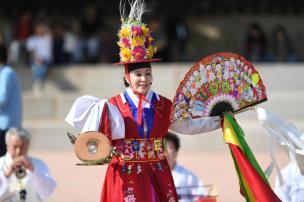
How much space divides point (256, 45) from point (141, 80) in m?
12.2

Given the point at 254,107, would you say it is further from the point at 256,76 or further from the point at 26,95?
the point at 26,95

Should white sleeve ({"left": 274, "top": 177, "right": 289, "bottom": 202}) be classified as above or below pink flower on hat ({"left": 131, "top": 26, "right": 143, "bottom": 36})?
below

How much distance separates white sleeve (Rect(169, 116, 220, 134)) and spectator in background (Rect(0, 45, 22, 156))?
2840mm

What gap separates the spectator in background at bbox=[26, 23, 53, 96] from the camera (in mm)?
18281

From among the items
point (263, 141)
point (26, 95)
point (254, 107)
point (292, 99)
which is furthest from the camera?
point (26, 95)

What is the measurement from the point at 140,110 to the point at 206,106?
0.61m

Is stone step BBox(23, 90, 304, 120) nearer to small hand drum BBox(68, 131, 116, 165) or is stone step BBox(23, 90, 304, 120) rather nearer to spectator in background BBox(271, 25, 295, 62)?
spectator in background BBox(271, 25, 295, 62)

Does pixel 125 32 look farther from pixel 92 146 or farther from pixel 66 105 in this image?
pixel 66 105

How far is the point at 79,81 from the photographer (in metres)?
18.7

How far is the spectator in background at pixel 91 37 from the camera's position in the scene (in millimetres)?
19656

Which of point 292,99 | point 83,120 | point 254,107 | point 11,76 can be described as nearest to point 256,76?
point 254,107

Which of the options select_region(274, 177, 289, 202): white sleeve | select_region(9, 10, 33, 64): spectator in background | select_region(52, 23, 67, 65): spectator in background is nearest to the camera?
select_region(274, 177, 289, 202): white sleeve

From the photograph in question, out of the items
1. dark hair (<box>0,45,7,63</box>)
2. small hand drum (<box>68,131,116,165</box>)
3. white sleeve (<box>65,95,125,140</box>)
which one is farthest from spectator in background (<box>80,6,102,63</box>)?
small hand drum (<box>68,131,116,165</box>)

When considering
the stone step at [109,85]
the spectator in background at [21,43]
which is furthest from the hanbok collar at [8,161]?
the spectator in background at [21,43]
